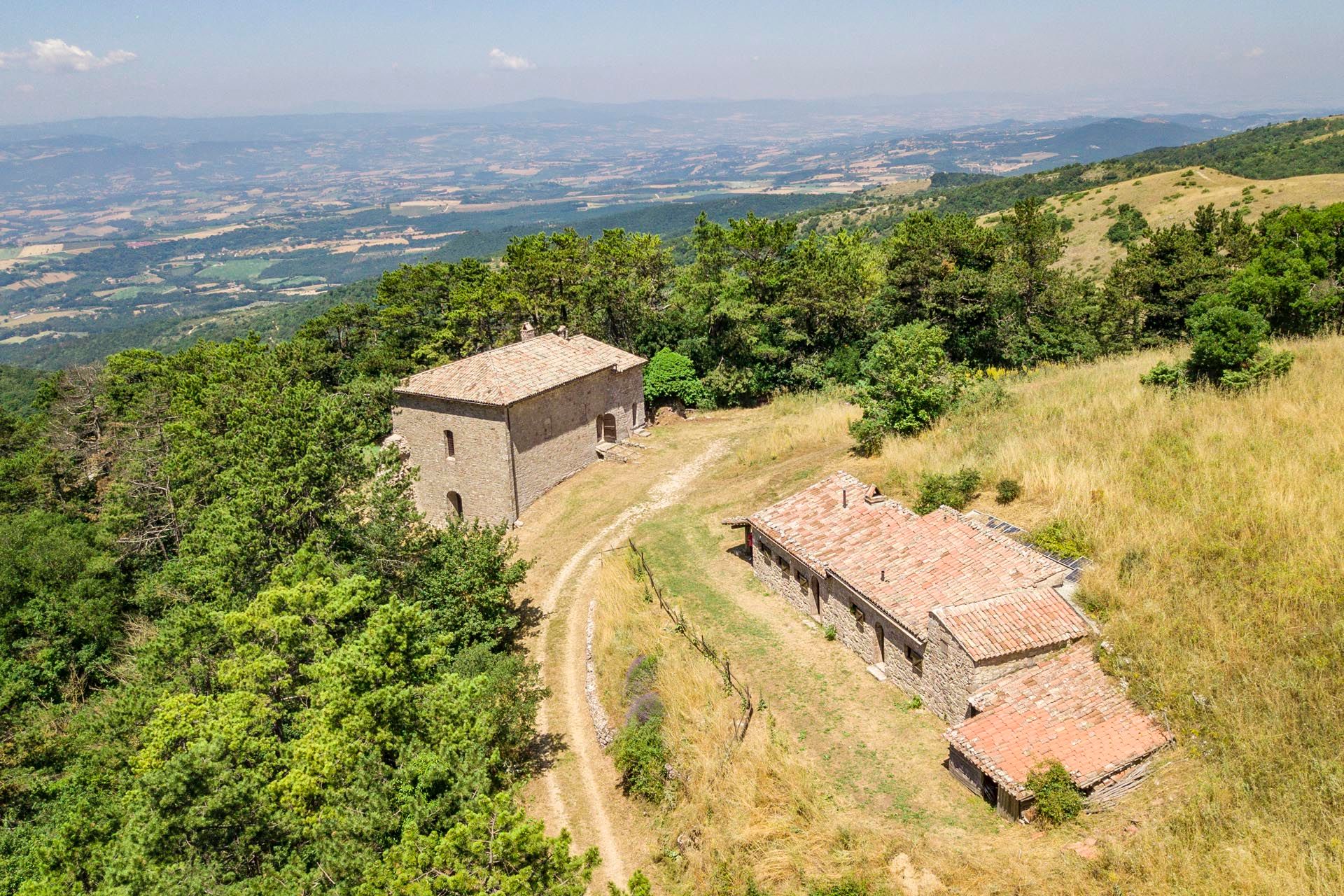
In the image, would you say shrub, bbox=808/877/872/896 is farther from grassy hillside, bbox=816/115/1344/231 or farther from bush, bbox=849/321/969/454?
grassy hillside, bbox=816/115/1344/231

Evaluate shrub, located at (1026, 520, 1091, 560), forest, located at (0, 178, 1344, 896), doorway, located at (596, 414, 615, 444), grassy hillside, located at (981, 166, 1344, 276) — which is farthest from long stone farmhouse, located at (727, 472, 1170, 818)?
grassy hillside, located at (981, 166, 1344, 276)

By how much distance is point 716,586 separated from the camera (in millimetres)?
21797

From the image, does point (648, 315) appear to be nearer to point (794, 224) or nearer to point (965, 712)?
point (794, 224)

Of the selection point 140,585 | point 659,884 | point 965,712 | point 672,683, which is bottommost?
point 140,585

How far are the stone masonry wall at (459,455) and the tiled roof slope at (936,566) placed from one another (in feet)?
53.6

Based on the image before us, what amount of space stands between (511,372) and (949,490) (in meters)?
18.5

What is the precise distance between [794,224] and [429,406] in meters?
23.7

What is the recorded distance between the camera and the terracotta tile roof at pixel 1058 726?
38.7ft

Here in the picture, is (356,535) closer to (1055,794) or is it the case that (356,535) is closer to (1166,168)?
(1055,794)

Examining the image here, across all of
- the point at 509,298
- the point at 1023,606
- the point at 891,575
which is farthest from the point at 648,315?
the point at 1023,606

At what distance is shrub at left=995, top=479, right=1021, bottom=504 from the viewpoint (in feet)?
61.1

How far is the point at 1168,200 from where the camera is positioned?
73312mm

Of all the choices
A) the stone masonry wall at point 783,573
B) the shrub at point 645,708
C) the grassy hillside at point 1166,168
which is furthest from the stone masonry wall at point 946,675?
the grassy hillside at point 1166,168

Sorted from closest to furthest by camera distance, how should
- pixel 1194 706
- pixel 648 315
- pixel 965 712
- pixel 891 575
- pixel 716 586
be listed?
1. pixel 1194 706
2. pixel 965 712
3. pixel 891 575
4. pixel 716 586
5. pixel 648 315
